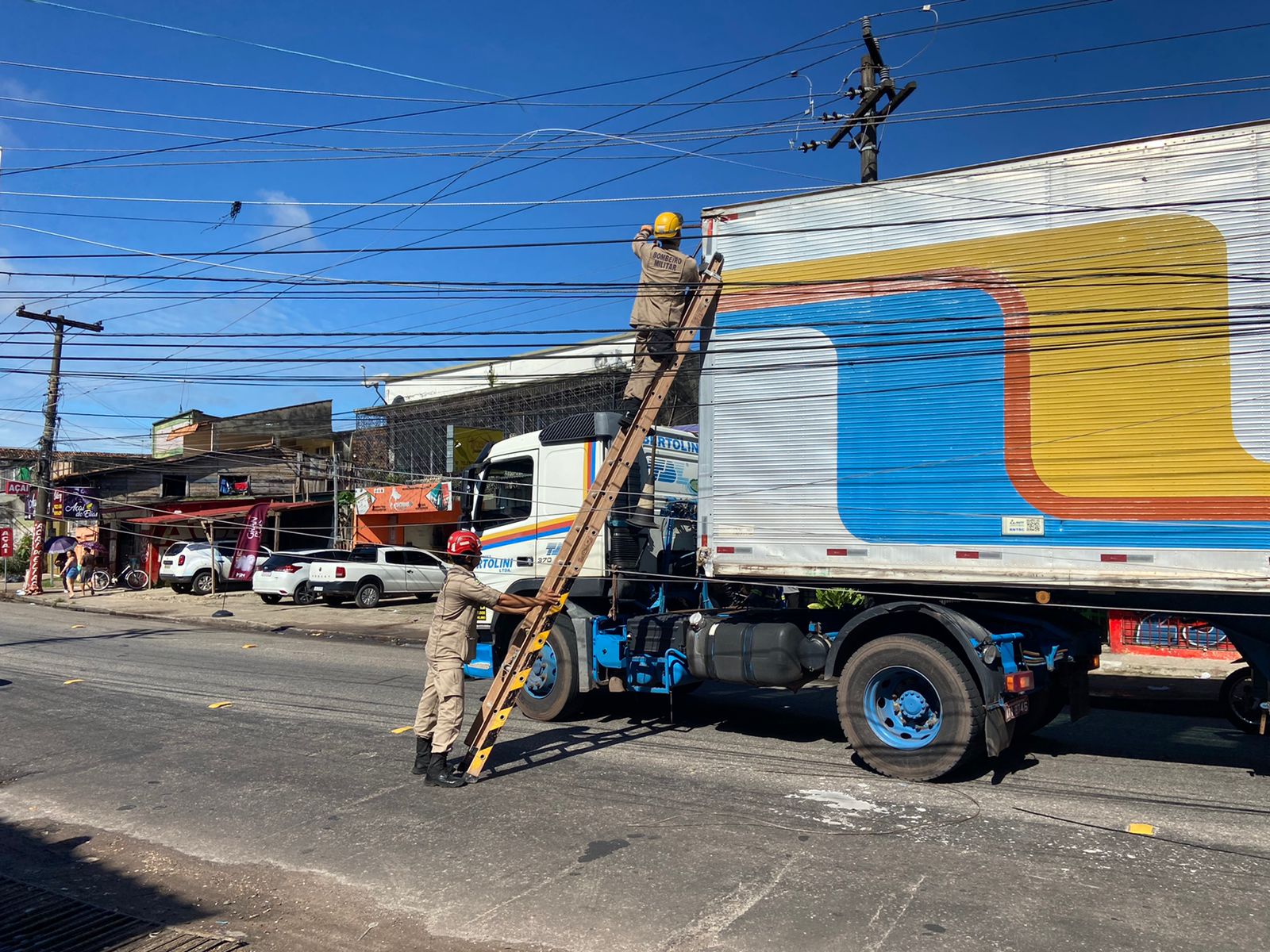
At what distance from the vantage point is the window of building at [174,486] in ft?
118

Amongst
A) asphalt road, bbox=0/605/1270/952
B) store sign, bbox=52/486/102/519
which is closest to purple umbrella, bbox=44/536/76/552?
store sign, bbox=52/486/102/519

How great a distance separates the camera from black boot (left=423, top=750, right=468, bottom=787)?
22.1ft

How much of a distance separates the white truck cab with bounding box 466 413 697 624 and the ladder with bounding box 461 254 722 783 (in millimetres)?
1072

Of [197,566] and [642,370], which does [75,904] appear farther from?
[197,566]

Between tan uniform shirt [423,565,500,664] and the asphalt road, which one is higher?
tan uniform shirt [423,565,500,664]

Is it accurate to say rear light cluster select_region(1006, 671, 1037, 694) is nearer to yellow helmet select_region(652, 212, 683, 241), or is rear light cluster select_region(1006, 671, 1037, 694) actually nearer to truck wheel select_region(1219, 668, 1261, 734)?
truck wheel select_region(1219, 668, 1261, 734)

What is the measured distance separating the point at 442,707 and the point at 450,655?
14.9 inches

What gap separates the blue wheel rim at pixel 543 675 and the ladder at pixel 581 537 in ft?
2.66

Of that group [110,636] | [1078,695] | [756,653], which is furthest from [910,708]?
[110,636]

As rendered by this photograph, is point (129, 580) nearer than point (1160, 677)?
No

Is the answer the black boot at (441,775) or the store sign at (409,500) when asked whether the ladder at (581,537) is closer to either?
the black boot at (441,775)

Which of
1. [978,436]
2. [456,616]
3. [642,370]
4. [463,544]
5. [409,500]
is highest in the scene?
[642,370]

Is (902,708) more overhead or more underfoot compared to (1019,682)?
more underfoot

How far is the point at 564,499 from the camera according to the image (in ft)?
32.9
